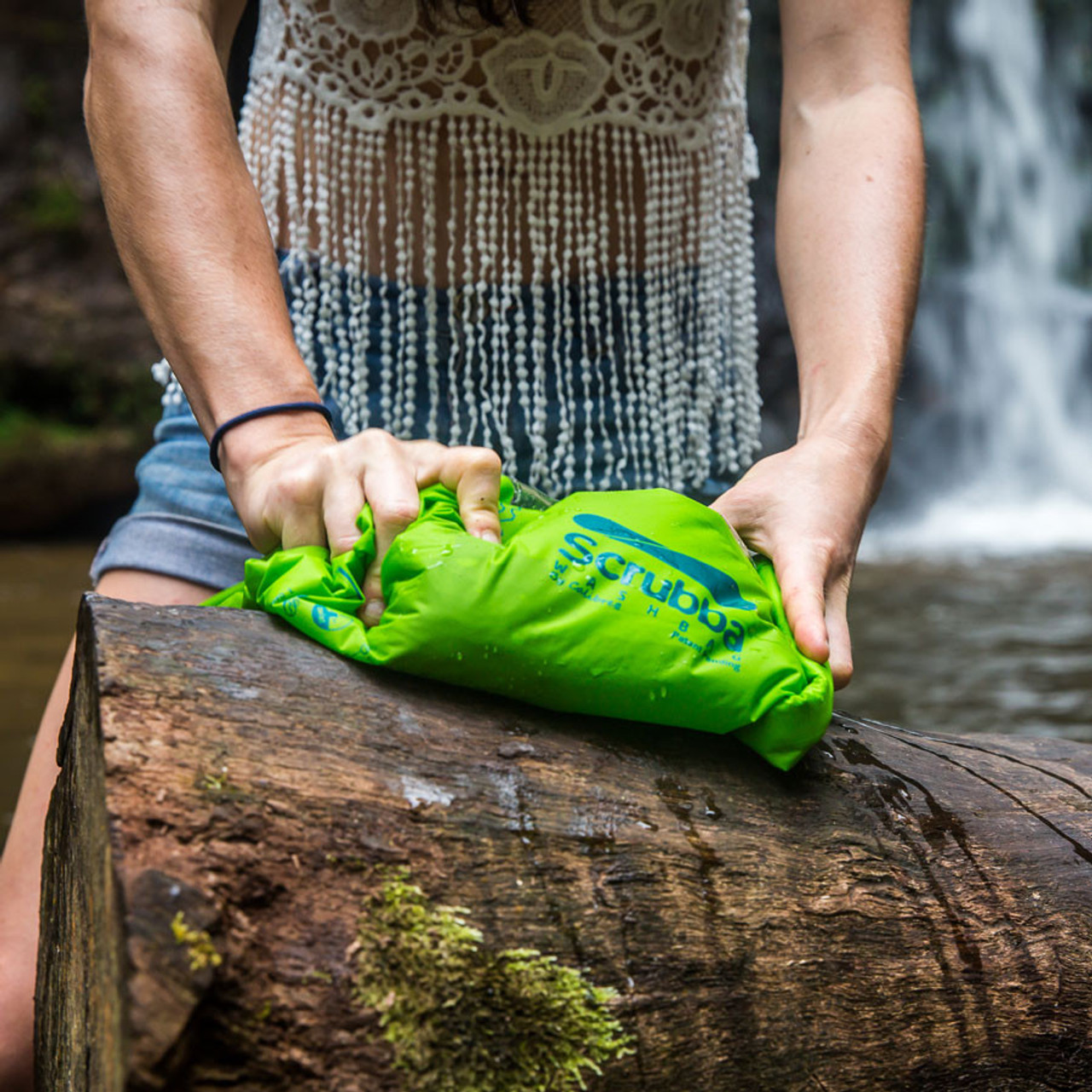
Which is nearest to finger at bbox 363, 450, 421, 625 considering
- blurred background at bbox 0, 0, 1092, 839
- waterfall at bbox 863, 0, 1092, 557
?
blurred background at bbox 0, 0, 1092, 839

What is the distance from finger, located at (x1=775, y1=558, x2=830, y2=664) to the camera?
0.95 metres

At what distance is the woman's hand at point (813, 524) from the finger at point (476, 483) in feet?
0.83

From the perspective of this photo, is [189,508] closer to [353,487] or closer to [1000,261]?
[353,487]

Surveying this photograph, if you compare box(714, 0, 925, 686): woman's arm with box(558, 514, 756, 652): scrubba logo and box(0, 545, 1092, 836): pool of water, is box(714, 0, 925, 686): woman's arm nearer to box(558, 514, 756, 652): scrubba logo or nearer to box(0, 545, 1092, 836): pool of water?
box(558, 514, 756, 652): scrubba logo

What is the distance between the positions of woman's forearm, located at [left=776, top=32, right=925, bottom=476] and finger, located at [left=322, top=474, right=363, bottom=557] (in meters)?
0.49

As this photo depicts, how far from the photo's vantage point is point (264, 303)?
1101 mm

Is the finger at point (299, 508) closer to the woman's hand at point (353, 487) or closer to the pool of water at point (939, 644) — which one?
the woman's hand at point (353, 487)

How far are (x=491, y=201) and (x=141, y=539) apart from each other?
0.61 m

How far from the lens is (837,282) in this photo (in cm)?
129

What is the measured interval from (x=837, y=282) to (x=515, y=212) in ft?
1.43

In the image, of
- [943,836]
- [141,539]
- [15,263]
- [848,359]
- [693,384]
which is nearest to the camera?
[943,836]

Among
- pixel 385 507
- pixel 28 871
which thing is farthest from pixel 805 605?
pixel 28 871

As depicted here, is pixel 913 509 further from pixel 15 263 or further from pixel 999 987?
pixel 999 987

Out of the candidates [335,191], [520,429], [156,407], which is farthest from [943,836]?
[156,407]
